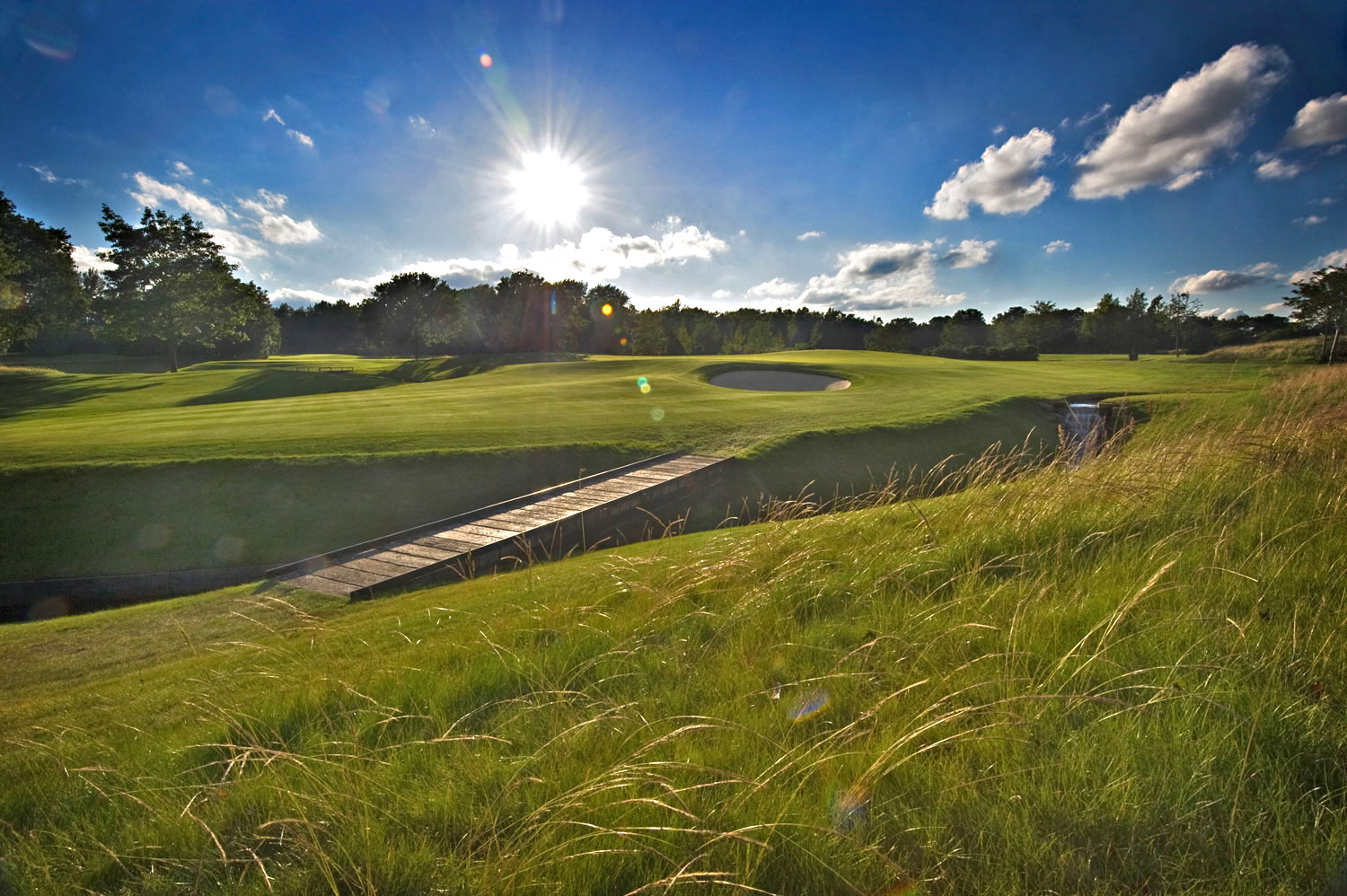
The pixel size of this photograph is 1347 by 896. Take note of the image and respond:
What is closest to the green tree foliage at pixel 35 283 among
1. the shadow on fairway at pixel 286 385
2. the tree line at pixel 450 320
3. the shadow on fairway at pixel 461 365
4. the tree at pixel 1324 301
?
the tree line at pixel 450 320

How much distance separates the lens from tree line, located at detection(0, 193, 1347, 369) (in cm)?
4325

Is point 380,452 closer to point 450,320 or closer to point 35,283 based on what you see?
point 35,283

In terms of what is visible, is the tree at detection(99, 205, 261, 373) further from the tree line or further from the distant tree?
the distant tree

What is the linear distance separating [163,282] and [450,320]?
25389 mm

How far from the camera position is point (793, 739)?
2510 mm

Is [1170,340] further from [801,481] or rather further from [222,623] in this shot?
[222,623]

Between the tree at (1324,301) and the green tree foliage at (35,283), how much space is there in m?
84.6

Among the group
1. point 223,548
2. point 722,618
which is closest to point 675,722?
point 722,618

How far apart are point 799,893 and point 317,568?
8.97 meters

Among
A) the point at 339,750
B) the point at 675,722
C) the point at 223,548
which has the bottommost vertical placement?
the point at 223,548

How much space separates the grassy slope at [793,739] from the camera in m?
1.88

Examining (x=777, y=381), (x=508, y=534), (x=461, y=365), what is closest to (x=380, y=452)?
(x=508, y=534)

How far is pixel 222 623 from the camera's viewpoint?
6820 mm

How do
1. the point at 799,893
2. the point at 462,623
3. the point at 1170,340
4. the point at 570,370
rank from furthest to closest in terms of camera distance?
the point at 1170,340 → the point at 570,370 → the point at 462,623 → the point at 799,893
